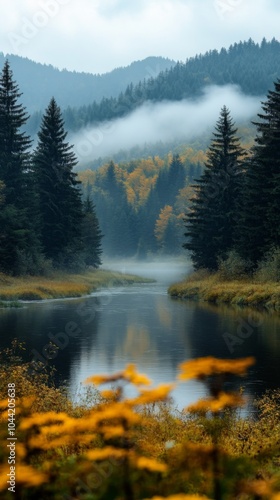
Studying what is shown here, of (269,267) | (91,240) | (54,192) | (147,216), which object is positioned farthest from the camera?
(147,216)

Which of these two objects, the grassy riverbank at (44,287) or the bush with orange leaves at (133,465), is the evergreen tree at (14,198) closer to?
the grassy riverbank at (44,287)

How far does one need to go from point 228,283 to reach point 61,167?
23.0 metres

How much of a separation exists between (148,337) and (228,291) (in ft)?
63.3

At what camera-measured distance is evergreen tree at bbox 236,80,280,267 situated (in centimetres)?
4688

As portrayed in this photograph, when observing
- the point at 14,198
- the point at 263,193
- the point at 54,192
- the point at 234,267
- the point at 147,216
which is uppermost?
the point at 147,216

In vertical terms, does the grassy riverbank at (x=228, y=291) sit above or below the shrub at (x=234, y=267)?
below


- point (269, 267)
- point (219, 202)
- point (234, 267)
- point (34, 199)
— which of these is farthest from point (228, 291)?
point (34, 199)

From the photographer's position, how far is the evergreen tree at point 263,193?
46.9m

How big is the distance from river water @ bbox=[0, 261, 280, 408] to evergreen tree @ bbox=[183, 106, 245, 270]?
39.1 feet

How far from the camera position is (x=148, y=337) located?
29.9m

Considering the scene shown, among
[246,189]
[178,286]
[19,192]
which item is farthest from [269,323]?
[19,192]

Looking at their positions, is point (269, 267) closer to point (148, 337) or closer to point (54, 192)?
point (148, 337)

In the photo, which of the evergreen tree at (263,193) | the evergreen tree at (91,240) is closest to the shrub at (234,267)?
the evergreen tree at (263,193)

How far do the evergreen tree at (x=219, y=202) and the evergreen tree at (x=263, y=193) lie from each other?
6090 millimetres
